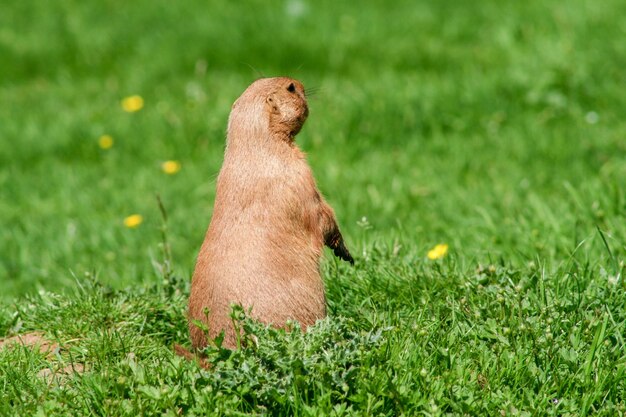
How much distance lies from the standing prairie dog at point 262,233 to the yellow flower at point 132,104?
4.21 m

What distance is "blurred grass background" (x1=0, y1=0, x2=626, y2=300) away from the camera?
5340 mm

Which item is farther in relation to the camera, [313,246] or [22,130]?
[22,130]

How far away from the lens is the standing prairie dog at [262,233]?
10.5ft

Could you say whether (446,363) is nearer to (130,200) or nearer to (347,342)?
(347,342)

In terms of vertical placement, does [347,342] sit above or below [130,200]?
above

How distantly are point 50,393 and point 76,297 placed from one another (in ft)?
2.82

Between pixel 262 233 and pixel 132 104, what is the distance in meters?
4.69

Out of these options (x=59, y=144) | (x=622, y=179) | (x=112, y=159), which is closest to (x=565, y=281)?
(x=622, y=179)

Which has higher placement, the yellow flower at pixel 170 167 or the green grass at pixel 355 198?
the green grass at pixel 355 198

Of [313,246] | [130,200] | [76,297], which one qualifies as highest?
[313,246]

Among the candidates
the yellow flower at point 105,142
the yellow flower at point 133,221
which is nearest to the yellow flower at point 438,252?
the yellow flower at point 133,221

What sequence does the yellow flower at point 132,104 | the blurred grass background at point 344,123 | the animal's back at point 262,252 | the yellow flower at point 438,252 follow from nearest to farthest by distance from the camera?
1. the animal's back at point 262,252
2. the yellow flower at point 438,252
3. the blurred grass background at point 344,123
4. the yellow flower at point 132,104

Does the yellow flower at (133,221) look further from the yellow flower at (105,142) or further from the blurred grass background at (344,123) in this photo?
the yellow flower at (105,142)

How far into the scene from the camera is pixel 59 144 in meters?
7.32
